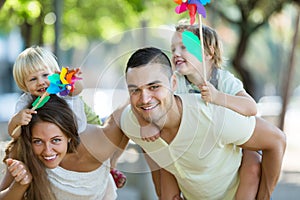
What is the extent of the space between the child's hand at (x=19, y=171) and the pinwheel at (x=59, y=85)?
14 cm

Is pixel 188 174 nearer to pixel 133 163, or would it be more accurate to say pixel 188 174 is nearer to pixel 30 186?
pixel 133 163

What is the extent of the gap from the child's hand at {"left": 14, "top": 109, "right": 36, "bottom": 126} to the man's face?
0.46 meters

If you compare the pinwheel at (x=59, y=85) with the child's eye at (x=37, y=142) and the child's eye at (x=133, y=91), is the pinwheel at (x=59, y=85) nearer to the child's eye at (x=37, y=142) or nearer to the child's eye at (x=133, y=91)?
the child's eye at (x=37, y=142)

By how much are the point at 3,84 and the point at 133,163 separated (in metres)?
18.8

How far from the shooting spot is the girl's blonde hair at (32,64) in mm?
2986

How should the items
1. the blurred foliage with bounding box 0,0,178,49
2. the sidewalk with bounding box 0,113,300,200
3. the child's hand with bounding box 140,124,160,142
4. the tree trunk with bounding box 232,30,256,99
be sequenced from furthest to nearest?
the blurred foliage with bounding box 0,0,178,49 < the tree trunk with bounding box 232,30,256,99 < the sidewalk with bounding box 0,113,300,200 < the child's hand with bounding box 140,124,160,142

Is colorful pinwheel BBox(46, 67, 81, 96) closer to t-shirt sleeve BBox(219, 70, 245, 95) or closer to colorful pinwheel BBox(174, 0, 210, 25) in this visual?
colorful pinwheel BBox(174, 0, 210, 25)

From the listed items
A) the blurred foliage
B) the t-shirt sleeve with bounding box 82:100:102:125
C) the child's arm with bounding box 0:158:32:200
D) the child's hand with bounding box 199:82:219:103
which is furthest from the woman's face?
the blurred foliage

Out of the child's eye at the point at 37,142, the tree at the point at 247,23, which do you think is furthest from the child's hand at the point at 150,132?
the tree at the point at 247,23

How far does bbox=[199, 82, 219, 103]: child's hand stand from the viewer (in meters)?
2.67

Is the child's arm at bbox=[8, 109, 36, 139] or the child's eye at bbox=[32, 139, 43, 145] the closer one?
the child's arm at bbox=[8, 109, 36, 139]

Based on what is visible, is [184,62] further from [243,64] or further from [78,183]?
[243,64]

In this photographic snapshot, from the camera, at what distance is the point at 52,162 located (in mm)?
2936

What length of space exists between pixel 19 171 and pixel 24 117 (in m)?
0.25
